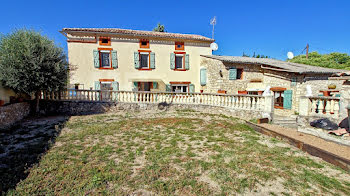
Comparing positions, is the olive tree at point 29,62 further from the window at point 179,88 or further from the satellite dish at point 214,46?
the satellite dish at point 214,46

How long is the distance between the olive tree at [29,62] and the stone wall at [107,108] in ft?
5.50

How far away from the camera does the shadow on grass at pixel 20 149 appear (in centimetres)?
305

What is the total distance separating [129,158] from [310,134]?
6.58 metres

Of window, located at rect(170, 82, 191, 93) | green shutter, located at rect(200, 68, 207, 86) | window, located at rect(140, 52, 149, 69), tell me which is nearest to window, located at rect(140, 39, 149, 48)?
window, located at rect(140, 52, 149, 69)

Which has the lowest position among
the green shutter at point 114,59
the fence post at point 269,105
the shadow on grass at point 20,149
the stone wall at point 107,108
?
the shadow on grass at point 20,149

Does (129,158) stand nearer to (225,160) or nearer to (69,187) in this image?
(69,187)

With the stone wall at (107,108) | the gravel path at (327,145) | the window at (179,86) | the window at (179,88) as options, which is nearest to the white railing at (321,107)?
the gravel path at (327,145)

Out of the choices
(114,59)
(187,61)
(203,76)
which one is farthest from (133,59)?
(203,76)

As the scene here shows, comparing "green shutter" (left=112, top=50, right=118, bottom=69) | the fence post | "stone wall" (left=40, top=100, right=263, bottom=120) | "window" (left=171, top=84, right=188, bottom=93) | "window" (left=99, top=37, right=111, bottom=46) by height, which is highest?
"window" (left=99, top=37, right=111, bottom=46)

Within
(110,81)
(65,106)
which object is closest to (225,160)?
(65,106)

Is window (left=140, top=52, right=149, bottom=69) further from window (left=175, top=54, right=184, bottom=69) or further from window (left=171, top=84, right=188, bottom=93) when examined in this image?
window (left=171, top=84, right=188, bottom=93)

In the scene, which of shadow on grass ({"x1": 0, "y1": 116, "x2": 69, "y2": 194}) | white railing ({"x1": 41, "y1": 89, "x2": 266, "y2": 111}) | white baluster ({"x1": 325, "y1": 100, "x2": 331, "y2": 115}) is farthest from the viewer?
white railing ({"x1": 41, "y1": 89, "x2": 266, "y2": 111})

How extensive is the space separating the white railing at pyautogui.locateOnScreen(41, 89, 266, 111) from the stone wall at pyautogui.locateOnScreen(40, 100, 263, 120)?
28 centimetres

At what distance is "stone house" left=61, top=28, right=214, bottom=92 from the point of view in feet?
44.8
